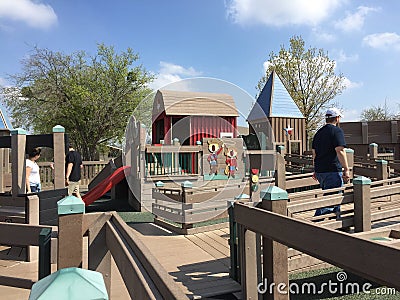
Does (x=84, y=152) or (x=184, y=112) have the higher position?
(x=184, y=112)

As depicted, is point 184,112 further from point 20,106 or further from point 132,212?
point 20,106

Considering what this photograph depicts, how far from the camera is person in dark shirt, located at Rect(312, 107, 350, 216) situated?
4504mm

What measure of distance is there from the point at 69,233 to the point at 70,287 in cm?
114

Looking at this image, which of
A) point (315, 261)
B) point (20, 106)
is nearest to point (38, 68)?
point (20, 106)

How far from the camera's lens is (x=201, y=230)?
657 centimetres

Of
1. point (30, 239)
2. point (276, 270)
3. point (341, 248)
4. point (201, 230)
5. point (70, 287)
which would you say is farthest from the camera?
point (201, 230)

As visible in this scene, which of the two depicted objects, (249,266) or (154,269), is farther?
(249,266)

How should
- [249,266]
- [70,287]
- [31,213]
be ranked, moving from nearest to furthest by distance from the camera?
[70,287], [249,266], [31,213]

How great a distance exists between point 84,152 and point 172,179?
16.8 meters

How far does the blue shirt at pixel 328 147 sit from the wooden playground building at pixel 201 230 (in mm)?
397

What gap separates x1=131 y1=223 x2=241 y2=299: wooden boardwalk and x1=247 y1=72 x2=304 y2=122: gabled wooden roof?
1040 cm

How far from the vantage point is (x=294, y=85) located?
25.5m

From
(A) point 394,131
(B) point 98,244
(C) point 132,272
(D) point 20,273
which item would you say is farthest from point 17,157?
(A) point 394,131

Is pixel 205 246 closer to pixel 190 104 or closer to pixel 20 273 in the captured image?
pixel 20 273
